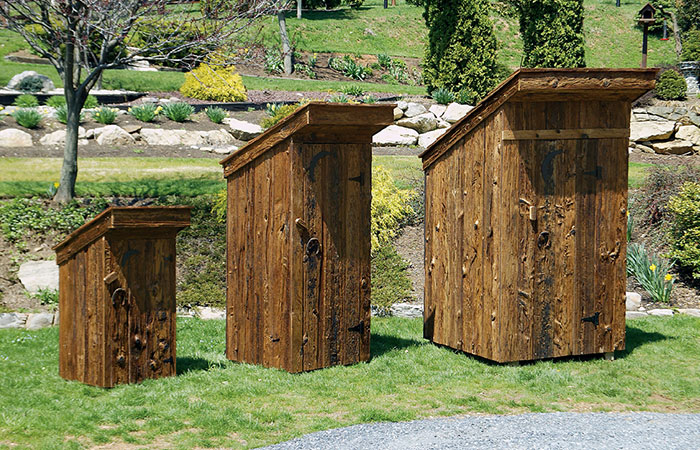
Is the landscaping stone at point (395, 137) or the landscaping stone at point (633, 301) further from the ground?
the landscaping stone at point (395, 137)

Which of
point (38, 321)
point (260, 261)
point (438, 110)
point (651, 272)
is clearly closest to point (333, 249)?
point (260, 261)

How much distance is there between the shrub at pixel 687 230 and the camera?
32.7 ft

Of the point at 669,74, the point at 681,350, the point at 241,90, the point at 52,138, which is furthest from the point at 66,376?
the point at 669,74

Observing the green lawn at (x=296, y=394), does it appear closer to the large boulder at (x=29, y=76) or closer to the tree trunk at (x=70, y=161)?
the tree trunk at (x=70, y=161)

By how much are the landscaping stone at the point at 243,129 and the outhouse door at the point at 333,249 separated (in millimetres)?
10564

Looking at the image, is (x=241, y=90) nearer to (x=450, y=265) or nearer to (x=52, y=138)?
(x=52, y=138)

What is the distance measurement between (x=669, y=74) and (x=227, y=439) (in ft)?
65.7

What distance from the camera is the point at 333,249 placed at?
21.3 ft

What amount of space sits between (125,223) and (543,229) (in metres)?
3.49

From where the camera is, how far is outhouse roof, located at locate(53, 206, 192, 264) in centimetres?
548

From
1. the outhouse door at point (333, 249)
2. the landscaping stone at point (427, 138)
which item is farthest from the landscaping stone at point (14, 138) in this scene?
the outhouse door at point (333, 249)

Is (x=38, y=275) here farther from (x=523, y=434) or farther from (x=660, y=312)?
(x=660, y=312)

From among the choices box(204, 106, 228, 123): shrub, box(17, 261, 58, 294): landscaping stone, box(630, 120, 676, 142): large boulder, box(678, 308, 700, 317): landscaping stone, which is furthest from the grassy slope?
box(678, 308, 700, 317): landscaping stone

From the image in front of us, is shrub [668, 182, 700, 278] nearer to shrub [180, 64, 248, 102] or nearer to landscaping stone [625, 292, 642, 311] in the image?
A: landscaping stone [625, 292, 642, 311]
